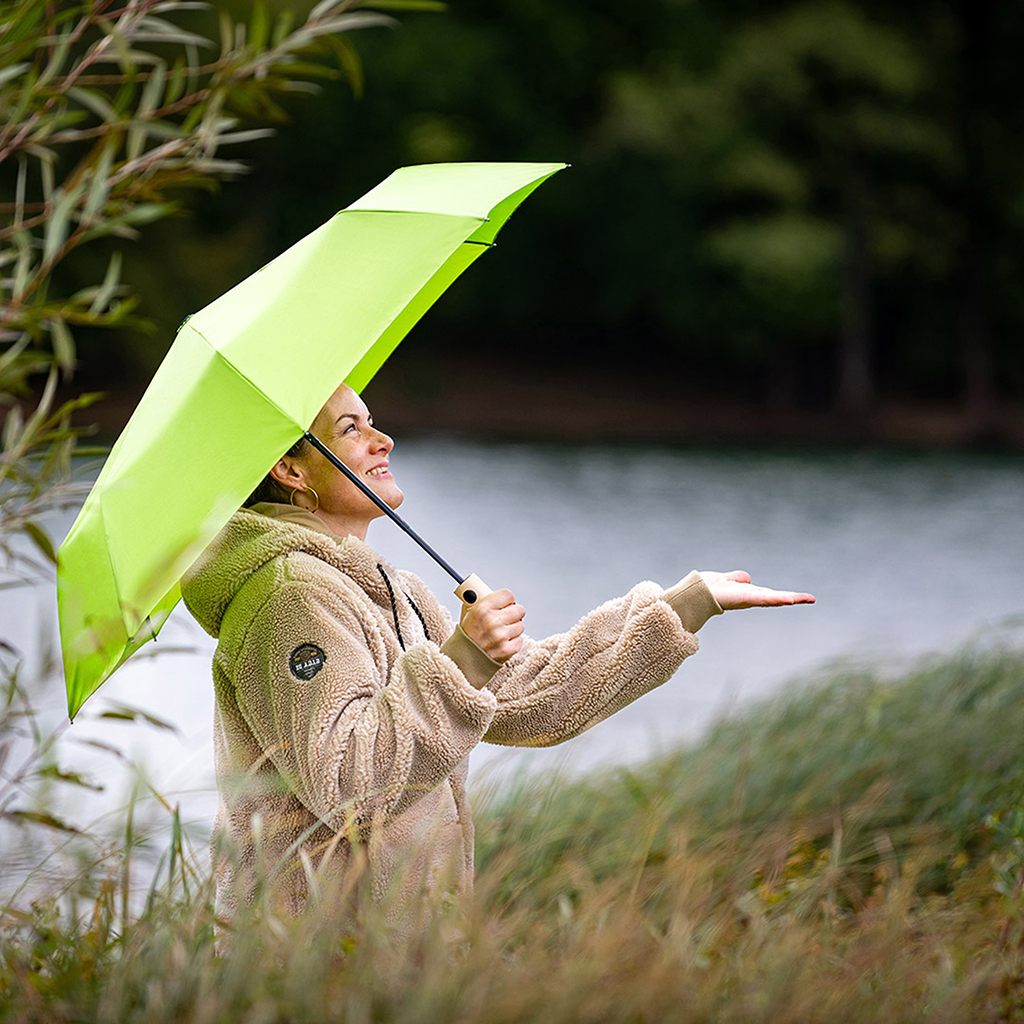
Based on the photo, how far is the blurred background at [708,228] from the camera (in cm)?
2483

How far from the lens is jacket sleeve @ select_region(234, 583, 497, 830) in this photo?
1996mm

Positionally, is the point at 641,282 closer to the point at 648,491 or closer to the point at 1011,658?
the point at 648,491

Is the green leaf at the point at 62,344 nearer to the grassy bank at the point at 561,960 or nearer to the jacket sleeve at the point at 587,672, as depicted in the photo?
the grassy bank at the point at 561,960

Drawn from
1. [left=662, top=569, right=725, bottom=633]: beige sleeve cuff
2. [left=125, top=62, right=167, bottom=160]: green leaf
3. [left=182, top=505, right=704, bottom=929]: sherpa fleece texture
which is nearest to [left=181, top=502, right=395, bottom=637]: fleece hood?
[left=182, top=505, right=704, bottom=929]: sherpa fleece texture

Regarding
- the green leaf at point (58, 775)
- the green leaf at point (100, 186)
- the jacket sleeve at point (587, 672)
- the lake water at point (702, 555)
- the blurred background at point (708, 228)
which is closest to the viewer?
the green leaf at point (58, 775)

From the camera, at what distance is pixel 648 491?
17.8m

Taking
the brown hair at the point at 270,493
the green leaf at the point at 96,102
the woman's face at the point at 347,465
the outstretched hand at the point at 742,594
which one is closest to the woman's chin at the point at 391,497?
the woman's face at the point at 347,465

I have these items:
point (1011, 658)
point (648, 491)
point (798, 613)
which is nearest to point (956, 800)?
point (1011, 658)

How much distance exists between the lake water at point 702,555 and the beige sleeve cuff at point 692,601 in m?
0.88

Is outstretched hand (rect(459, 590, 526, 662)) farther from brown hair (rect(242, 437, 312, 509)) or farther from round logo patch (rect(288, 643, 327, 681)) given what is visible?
brown hair (rect(242, 437, 312, 509))

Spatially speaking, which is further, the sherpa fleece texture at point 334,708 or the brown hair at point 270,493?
the brown hair at point 270,493

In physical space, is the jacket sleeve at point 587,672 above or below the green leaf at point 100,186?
below

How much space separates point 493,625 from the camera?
2.05 m

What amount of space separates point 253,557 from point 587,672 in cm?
64
